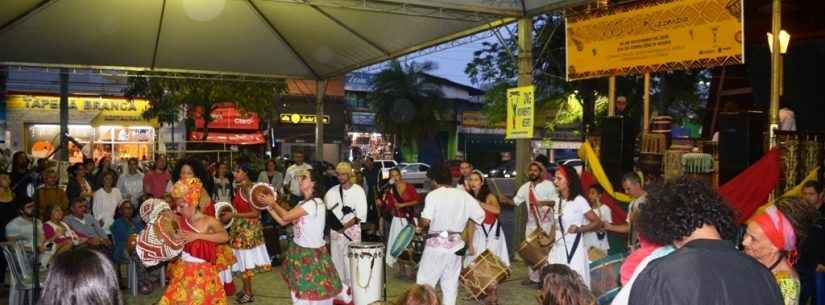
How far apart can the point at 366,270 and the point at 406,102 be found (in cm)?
3181

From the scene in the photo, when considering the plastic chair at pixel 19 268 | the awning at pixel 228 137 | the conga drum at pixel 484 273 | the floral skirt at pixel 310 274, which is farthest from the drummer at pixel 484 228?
the awning at pixel 228 137

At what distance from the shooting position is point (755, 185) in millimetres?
8398

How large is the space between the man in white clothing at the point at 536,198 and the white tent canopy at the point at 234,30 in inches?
93.2

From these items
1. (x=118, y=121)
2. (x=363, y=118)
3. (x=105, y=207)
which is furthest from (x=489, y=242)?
(x=363, y=118)

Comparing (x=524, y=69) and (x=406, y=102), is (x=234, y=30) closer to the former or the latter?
(x=524, y=69)

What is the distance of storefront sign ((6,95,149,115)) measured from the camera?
2728 cm

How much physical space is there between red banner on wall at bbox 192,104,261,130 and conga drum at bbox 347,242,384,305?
16214mm

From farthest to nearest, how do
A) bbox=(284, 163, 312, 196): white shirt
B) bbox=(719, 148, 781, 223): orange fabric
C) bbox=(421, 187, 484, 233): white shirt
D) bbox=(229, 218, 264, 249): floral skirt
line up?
bbox=(284, 163, 312, 196): white shirt, bbox=(229, 218, 264, 249): floral skirt, bbox=(719, 148, 781, 223): orange fabric, bbox=(421, 187, 484, 233): white shirt

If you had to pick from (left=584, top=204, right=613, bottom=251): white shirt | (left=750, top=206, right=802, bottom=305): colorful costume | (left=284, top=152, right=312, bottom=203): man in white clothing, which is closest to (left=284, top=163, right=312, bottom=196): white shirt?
(left=284, top=152, right=312, bottom=203): man in white clothing

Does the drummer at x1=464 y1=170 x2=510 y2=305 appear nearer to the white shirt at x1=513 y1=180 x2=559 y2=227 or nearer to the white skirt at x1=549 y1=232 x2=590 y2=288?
the white shirt at x1=513 y1=180 x2=559 y2=227

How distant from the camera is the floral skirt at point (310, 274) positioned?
6.72 metres

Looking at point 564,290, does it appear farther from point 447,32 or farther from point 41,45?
point 41,45

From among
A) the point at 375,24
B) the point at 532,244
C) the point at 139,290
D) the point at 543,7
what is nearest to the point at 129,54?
the point at 375,24

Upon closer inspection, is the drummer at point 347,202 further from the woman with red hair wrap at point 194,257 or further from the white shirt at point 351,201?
the woman with red hair wrap at point 194,257
